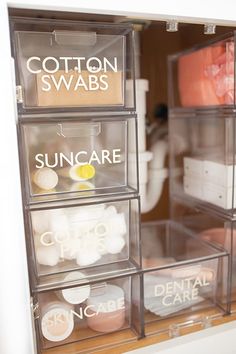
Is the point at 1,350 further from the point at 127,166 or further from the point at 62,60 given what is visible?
the point at 62,60

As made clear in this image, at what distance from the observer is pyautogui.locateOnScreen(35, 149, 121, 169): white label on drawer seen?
68 cm

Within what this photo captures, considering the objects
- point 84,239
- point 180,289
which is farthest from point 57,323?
point 180,289

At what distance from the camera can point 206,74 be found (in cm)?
89

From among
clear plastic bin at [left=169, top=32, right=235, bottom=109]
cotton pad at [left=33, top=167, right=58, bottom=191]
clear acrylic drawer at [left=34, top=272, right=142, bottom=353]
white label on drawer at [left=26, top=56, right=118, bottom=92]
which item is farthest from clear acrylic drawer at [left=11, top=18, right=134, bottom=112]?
clear acrylic drawer at [left=34, top=272, right=142, bottom=353]

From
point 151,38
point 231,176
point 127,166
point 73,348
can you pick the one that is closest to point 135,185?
Answer: point 127,166

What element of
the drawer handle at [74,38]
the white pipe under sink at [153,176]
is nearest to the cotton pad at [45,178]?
the drawer handle at [74,38]

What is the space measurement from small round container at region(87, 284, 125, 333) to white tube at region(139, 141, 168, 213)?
342 mm

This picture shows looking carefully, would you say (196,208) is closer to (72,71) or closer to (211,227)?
(211,227)

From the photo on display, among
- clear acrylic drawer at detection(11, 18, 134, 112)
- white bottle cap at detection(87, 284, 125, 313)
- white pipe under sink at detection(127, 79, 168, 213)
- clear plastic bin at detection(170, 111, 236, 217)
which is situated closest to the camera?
clear acrylic drawer at detection(11, 18, 134, 112)

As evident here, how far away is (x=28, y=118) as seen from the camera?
643 mm

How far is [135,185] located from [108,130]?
0.13 metres

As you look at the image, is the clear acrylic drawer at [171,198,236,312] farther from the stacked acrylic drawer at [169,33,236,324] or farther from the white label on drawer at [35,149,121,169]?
the white label on drawer at [35,149,121,169]

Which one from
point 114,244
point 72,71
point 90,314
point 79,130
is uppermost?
point 72,71

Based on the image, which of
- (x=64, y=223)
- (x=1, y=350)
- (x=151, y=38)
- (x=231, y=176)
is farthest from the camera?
(x=151, y=38)
